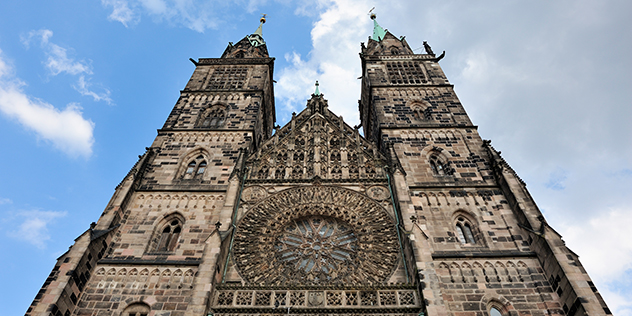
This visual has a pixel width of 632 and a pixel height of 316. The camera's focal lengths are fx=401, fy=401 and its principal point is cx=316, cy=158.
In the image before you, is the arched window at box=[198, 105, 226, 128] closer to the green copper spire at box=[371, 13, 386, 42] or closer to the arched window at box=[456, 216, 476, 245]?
the arched window at box=[456, 216, 476, 245]

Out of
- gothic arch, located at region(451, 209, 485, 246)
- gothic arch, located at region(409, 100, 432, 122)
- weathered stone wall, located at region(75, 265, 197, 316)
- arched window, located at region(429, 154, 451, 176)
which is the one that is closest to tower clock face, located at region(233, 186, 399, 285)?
weathered stone wall, located at region(75, 265, 197, 316)

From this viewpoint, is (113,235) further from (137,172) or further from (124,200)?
(137,172)

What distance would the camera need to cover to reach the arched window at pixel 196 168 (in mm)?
17042

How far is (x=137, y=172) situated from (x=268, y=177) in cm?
515

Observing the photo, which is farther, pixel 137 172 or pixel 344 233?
pixel 137 172

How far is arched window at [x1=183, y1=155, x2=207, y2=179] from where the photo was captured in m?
17.0

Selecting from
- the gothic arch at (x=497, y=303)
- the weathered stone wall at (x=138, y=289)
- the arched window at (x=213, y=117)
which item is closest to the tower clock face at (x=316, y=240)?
the weathered stone wall at (x=138, y=289)

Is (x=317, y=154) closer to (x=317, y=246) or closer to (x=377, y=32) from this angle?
(x=317, y=246)

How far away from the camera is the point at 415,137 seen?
1841 centimetres

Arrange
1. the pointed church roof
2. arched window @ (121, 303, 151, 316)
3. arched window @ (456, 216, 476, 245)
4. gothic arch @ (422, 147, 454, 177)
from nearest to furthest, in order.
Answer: arched window @ (121, 303, 151, 316)
arched window @ (456, 216, 476, 245)
gothic arch @ (422, 147, 454, 177)
the pointed church roof

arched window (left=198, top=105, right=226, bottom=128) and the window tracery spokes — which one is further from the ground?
arched window (left=198, top=105, right=226, bottom=128)

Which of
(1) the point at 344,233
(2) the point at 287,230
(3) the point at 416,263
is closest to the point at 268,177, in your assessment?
(2) the point at 287,230

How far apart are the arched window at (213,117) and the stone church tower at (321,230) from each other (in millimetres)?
87

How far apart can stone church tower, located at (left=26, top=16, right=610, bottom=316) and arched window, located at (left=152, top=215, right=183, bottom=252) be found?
0.06 m
